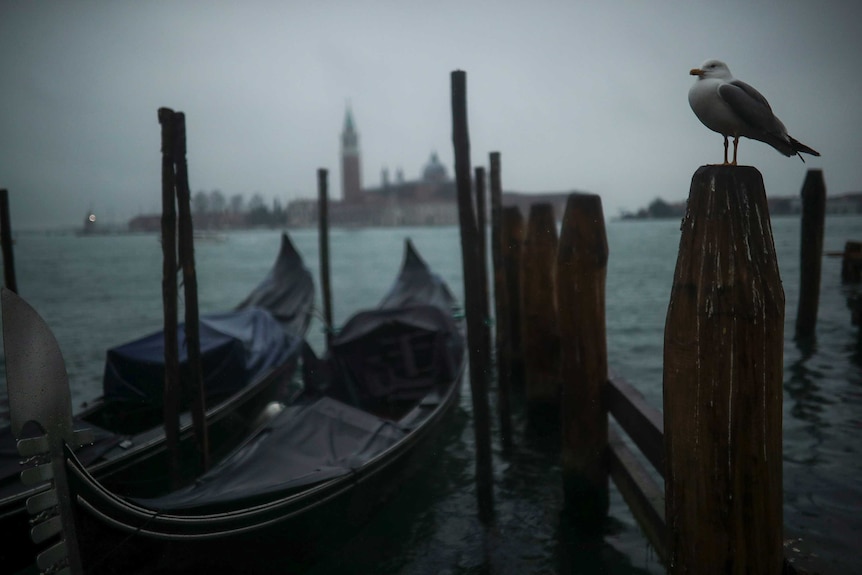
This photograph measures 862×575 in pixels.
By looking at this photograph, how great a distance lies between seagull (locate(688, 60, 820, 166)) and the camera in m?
2.08

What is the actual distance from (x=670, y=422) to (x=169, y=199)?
3.40 meters

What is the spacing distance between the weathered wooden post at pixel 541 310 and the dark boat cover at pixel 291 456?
1.60m

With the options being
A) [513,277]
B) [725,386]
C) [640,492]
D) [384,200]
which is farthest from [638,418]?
[384,200]

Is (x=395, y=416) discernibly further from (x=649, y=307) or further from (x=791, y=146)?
(x=649, y=307)

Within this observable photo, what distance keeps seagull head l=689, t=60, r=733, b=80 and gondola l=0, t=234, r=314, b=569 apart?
2638 millimetres

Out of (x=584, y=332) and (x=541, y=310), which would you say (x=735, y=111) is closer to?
(x=584, y=332)

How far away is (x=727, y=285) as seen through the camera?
60.6 inches

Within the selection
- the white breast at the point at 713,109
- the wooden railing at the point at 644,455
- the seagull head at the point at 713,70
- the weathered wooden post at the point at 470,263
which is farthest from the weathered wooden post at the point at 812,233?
the white breast at the point at 713,109

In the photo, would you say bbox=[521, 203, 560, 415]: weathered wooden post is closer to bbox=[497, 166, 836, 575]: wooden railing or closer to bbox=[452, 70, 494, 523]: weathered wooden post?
bbox=[452, 70, 494, 523]: weathered wooden post

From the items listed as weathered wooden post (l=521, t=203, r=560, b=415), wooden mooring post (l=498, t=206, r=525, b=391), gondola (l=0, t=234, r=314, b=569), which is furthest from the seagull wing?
wooden mooring post (l=498, t=206, r=525, b=391)

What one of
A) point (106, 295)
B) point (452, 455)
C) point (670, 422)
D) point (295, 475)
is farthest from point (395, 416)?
point (106, 295)

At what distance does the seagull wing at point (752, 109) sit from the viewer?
2.08 m

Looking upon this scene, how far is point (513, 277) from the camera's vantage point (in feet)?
22.6

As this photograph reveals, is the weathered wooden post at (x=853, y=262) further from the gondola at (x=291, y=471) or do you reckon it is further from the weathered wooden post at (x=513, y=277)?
the gondola at (x=291, y=471)
